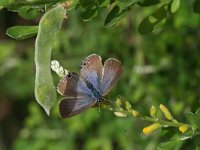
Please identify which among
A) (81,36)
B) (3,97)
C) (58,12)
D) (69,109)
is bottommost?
(3,97)

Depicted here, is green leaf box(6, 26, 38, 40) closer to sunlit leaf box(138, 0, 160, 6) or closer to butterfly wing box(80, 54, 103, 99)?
butterfly wing box(80, 54, 103, 99)

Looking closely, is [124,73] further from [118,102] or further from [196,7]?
[118,102]

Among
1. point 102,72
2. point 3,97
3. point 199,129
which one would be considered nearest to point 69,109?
point 102,72

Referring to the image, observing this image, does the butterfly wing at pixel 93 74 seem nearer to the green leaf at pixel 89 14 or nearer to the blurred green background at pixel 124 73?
the green leaf at pixel 89 14

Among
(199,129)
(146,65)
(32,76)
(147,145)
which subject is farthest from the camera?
(32,76)

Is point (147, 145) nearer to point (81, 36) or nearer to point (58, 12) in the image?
point (81, 36)

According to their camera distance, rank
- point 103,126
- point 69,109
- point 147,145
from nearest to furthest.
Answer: point 69,109, point 147,145, point 103,126

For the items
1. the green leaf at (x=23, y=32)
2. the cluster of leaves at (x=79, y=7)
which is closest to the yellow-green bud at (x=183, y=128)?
the cluster of leaves at (x=79, y=7)
